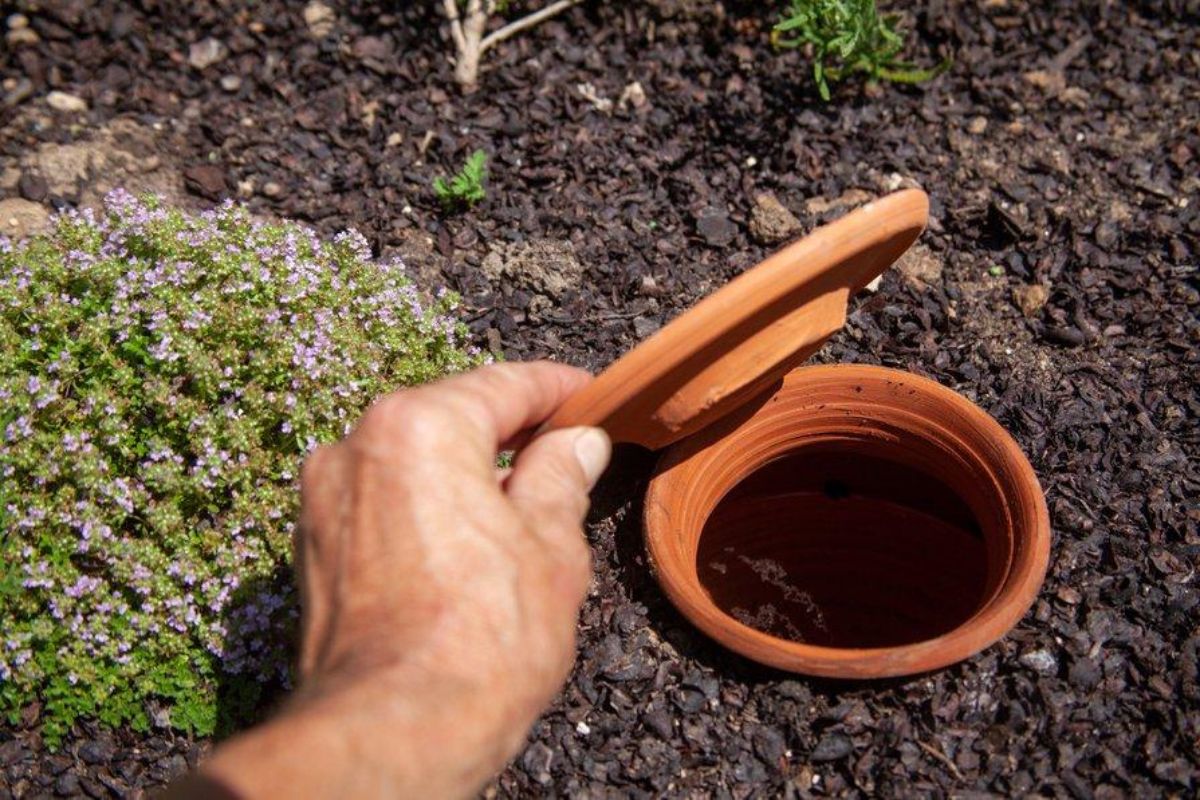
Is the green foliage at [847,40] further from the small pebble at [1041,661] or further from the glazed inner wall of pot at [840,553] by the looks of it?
the small pebble at [1041,661]

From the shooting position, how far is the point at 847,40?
421 cm

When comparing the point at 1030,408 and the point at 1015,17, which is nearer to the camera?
the point at 1030,408

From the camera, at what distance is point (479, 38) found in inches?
189

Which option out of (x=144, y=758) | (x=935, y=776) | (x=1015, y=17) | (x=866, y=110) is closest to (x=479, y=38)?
(x=866, y=110)

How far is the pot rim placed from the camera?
9.41 ft

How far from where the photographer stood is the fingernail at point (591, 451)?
252 cm

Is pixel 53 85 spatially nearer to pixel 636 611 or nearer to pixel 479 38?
pixel 479 38

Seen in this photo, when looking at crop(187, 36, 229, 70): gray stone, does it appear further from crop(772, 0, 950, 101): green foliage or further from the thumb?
the thumb

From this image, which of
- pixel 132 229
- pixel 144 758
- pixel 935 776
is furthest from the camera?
pixel 132 229

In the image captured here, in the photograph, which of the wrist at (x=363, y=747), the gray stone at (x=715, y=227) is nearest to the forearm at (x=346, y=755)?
the wrist at (x=363, y=747)

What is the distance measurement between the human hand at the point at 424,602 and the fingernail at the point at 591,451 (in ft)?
0.12

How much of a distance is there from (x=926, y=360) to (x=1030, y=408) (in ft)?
1.23

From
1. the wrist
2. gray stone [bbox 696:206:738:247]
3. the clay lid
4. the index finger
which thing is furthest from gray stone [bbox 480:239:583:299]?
the wrist

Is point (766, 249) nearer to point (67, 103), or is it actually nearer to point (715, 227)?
point (715, 227)
